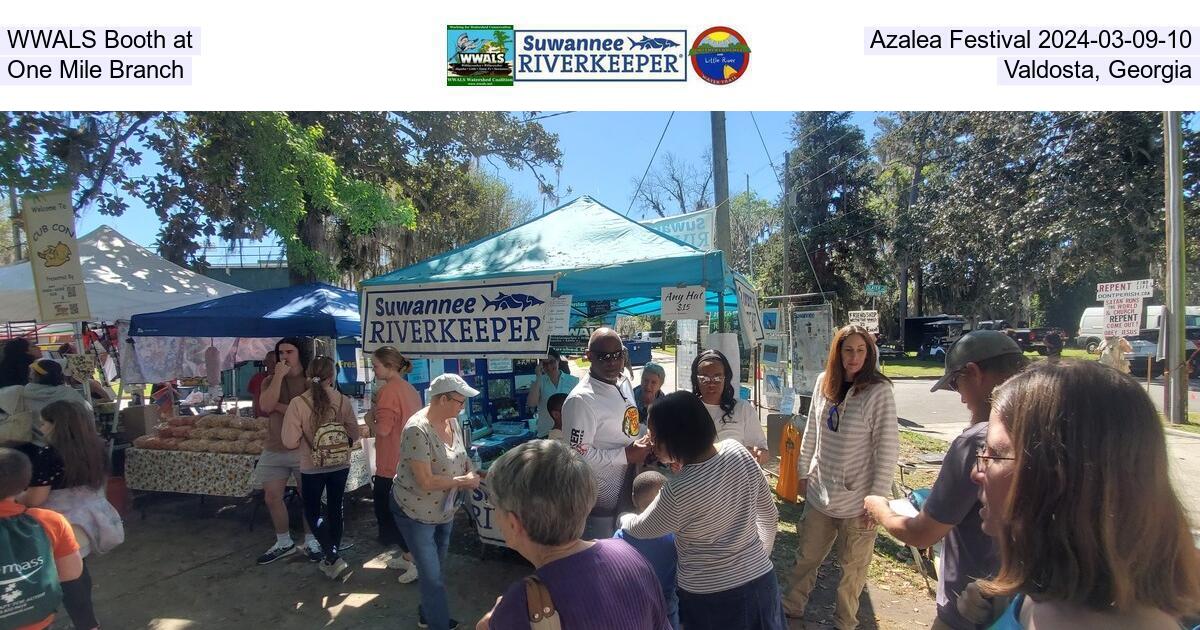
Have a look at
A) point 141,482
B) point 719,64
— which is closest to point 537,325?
point 719,64

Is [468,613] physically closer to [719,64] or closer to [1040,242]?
[719,64]

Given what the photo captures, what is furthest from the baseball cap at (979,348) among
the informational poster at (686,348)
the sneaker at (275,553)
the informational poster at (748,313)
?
the sneaker at (275,553)

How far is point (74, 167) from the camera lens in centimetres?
677

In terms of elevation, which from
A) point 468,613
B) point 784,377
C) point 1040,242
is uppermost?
point 1040,242

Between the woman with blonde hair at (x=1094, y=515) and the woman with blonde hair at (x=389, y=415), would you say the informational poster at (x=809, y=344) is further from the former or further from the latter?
the woman with blonde hair at (x=1094, y=515)

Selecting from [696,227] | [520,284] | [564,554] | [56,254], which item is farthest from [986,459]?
[56,254]

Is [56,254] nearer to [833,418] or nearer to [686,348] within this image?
[686,348]

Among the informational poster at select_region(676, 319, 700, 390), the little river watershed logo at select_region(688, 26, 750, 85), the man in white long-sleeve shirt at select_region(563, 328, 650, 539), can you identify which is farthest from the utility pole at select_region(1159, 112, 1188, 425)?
the man in white long-sleeve shirt at select_region(563, 328, 650, 539)

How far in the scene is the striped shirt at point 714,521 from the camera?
7.03 feet

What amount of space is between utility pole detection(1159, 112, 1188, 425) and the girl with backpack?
44.3 ft

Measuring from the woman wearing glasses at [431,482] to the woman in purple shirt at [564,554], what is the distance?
170 cm

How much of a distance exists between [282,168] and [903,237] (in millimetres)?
26949

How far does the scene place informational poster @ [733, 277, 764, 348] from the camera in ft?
17.9

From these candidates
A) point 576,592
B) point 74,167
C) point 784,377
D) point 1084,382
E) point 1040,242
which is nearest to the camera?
point 1084,382
